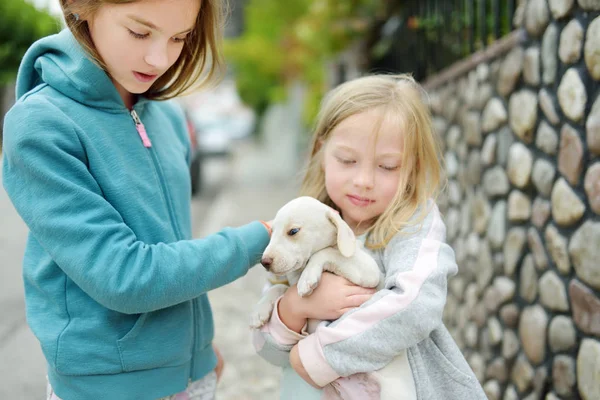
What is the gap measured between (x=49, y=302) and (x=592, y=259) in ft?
5.65

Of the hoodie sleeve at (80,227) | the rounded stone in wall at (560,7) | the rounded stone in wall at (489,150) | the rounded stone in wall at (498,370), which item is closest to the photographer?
the hoodie sleeve at (80,227)

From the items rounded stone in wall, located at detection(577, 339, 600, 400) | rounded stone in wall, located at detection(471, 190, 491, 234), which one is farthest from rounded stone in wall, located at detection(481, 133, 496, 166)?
rounded stone in wall, located at detection(577, 339, 600, 400)

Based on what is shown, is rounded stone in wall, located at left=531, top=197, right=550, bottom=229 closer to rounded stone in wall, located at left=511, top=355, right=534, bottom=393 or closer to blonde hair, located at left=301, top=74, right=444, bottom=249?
rounded stone in wall, located at left=511, top=355, right=534, bottom=393

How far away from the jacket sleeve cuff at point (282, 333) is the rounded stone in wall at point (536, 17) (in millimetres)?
1643

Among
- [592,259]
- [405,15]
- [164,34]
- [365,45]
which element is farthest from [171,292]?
[365,45]

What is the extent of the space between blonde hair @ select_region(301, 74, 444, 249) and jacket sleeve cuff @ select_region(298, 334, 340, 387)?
0.34 meters

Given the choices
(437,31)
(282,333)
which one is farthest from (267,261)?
(437,31)

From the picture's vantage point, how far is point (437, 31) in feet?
14.9

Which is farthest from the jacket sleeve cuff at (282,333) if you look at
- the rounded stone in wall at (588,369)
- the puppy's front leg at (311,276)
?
the rounded stone in wall at (588,369)

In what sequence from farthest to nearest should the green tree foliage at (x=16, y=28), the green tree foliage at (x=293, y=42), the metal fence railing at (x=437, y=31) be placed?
the green tree foliage at (x=16, y=28) < the green tree foliage at (x=293, y=42) < the metal fence railing at (x=437, y=31)

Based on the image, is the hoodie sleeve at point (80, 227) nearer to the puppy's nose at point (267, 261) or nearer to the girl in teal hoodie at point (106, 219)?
the girl in teal hoodie at point (106, 219)

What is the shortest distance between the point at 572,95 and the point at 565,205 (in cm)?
41

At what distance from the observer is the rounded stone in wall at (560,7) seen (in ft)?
7.10

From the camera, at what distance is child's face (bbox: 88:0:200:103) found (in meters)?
1.53
